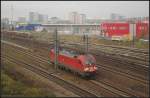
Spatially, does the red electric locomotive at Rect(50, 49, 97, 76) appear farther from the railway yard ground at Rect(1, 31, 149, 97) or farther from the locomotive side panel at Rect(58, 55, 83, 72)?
the railway yard ground at Rect(1, 31, 149, 97)

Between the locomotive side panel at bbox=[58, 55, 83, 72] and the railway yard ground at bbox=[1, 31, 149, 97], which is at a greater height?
the locomotive side panel at bbox=[58, 55, 83, 72]

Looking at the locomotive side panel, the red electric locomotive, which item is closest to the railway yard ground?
the red electric locomotive

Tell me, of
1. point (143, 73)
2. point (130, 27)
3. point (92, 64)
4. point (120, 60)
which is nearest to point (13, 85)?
point (92, 64)

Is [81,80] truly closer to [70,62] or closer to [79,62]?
[79,62]

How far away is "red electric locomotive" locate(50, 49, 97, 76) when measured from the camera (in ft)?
85.8

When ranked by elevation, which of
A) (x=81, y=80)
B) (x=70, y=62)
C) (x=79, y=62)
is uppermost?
(x=79, y=62)

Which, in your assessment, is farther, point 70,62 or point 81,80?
point 70,62


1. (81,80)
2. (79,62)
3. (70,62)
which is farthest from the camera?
(70,62)

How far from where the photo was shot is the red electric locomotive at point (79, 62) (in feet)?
85.8

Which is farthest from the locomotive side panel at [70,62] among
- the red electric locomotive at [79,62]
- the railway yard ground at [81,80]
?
the railway yard ground at [81,80]

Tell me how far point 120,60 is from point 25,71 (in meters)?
13.3

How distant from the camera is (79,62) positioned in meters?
26.7

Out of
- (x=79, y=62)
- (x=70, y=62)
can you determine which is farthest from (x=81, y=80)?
(x=70, y=62)

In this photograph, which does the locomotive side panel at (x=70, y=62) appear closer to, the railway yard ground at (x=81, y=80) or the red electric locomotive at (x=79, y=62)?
the red electric locomotive at (x=79, y=62)
